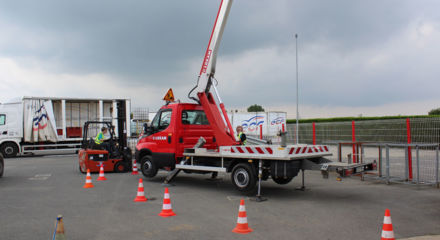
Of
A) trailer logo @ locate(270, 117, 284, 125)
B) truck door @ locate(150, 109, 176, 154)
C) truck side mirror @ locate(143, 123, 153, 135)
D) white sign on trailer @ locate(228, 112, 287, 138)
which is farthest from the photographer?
trailer logo @ locate(270, 117, 284, 125)

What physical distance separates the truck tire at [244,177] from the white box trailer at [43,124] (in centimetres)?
1365

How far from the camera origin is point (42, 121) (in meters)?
20.9

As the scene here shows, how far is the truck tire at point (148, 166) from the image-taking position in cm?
1050

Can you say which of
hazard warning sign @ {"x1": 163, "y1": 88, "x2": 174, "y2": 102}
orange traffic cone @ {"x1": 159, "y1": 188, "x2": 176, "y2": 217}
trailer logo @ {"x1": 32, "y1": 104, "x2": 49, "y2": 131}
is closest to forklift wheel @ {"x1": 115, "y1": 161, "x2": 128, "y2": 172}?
hazard warning sign @ {"x1": 163, "y1": 88, "x2": 174, "y2": 102}

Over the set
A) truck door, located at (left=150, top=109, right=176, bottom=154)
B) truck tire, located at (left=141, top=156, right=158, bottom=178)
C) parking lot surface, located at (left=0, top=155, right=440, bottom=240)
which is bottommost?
parking lot surface, located at (left=0, top=155, right=440, bottom=240)

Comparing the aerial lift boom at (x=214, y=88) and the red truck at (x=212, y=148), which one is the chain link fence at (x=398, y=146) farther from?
the aerial lift boom at (x=214, y=88)

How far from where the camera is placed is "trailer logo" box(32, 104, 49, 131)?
68.4 ft

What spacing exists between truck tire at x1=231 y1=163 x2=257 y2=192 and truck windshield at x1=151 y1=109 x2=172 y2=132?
9.72ft

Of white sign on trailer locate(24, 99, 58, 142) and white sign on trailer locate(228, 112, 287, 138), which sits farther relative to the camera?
white sign on trailer locate(228, 112, 287, 138)

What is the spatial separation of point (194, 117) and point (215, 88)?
1.11 metres

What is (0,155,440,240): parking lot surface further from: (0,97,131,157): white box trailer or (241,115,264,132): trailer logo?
(241,115,264,132): trailer logo

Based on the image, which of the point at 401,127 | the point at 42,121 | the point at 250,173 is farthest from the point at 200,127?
the point at 42,121

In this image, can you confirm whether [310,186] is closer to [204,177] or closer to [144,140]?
[204,177]

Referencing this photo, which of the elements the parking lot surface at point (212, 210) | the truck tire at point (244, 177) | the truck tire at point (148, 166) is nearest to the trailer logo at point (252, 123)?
the parking lot surface at point (212, 210)
